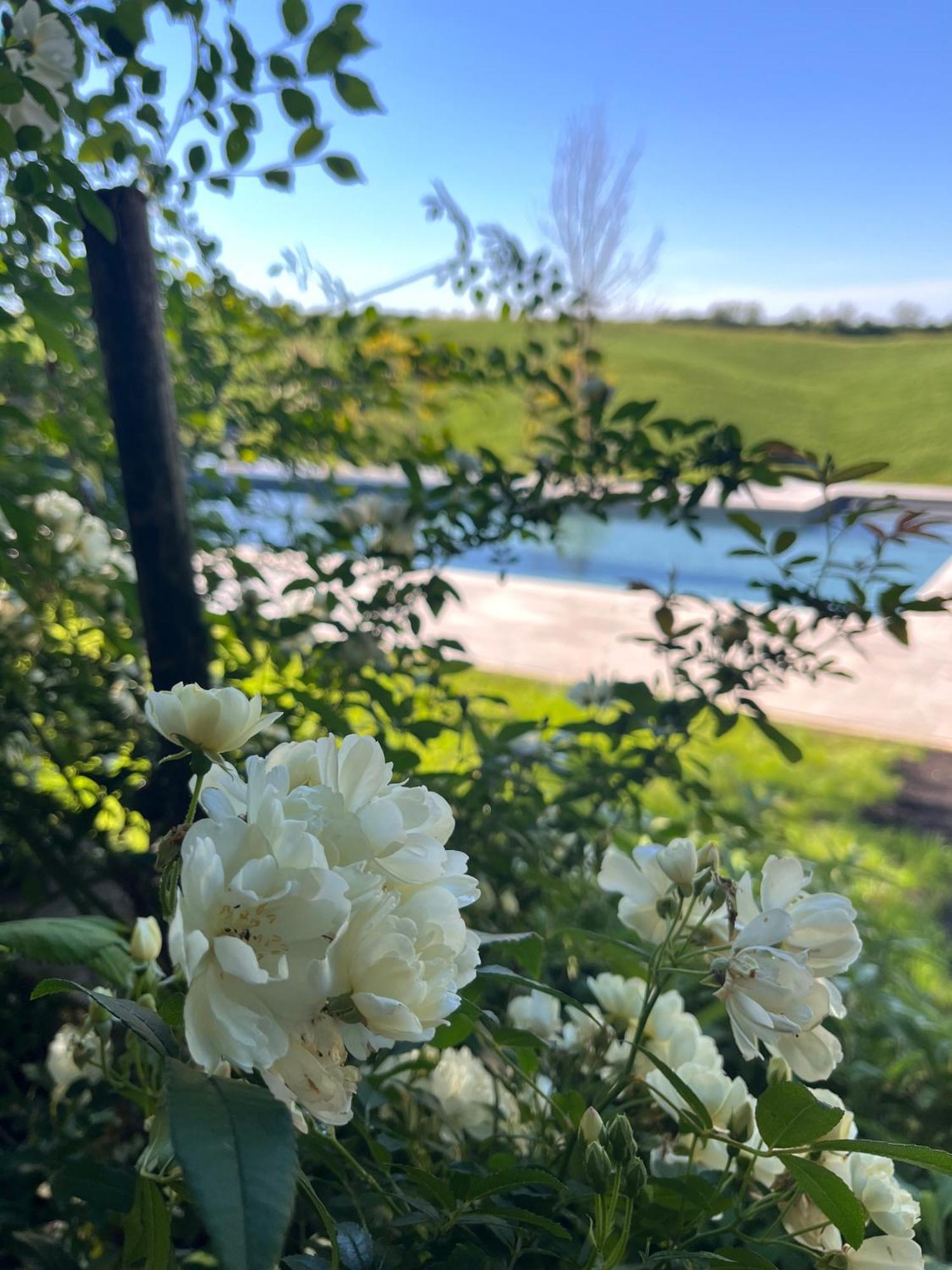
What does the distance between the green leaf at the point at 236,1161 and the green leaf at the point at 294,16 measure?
689mm

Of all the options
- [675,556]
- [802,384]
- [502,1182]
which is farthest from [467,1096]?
[802,384]

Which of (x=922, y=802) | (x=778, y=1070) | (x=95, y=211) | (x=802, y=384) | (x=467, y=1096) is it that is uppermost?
(x=802, y=384)

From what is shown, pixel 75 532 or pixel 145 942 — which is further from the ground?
pixel 75 532

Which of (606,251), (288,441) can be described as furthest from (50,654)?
(606,251)

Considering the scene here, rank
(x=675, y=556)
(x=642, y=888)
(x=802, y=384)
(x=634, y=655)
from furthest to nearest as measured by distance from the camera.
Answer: (x=802, y=384)
(x=675, y=556)
(x=634, y=655)
(x=642, y=888)

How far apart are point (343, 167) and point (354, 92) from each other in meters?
0.07

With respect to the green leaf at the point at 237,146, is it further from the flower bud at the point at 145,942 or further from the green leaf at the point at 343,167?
the flower bud at the point at 145,942

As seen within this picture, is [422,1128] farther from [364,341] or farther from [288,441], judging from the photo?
[364,341]

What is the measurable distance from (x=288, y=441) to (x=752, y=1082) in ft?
2.66

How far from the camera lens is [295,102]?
65cm

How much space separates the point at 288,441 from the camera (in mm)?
982

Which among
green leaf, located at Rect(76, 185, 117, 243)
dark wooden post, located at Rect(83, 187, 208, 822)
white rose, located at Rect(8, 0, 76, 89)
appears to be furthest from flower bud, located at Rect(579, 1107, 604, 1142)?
white rose, located at Rect(8, 0, 76, 89)

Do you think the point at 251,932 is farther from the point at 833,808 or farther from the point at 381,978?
the point at 833,808

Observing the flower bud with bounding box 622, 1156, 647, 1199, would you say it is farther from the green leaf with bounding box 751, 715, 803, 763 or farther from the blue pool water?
the blue pool water
